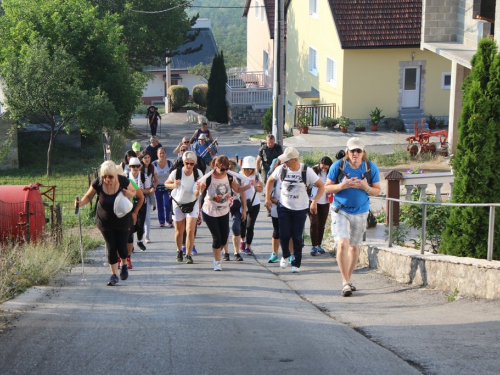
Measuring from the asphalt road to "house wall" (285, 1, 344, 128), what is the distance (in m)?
21.5

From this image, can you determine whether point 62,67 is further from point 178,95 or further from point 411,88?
Answer: point 178,95

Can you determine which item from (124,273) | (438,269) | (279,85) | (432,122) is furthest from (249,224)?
(432,122)

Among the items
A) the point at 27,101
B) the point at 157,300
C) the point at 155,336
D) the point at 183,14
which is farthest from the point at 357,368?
the point at 183,14

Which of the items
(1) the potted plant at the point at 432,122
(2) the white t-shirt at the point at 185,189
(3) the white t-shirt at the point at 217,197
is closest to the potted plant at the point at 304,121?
(1) the potted plant at the point at 432,122

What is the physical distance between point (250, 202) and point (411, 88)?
20.3 metres

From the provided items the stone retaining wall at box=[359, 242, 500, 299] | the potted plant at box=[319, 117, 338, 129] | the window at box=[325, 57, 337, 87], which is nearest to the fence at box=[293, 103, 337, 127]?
the potted plant at box=[319, 117, 338, 129]

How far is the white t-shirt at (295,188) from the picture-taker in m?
10.5

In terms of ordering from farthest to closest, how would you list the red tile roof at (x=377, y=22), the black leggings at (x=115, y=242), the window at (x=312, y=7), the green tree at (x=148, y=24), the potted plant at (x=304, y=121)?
1. the green tree at (x=148, y=24)
2. the window at (x=312, y=7)
3. the potted plant at (x=304, y=121)
4. the red tile roof at (x=377, y=22)
5. the black leggings at (x=115, y=242)

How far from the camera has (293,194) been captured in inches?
413

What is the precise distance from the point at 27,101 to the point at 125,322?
811 inches

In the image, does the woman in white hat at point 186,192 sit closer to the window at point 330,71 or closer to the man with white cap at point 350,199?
the man with white cap at point 350,199

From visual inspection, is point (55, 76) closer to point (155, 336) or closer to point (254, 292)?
point (254, 292)

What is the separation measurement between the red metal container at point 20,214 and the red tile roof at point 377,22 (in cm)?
1864

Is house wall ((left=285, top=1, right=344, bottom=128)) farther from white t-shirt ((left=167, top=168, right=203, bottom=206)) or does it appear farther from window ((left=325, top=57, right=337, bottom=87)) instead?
white t-shirt ((left=167, top=168, right=203, bottom=206))
